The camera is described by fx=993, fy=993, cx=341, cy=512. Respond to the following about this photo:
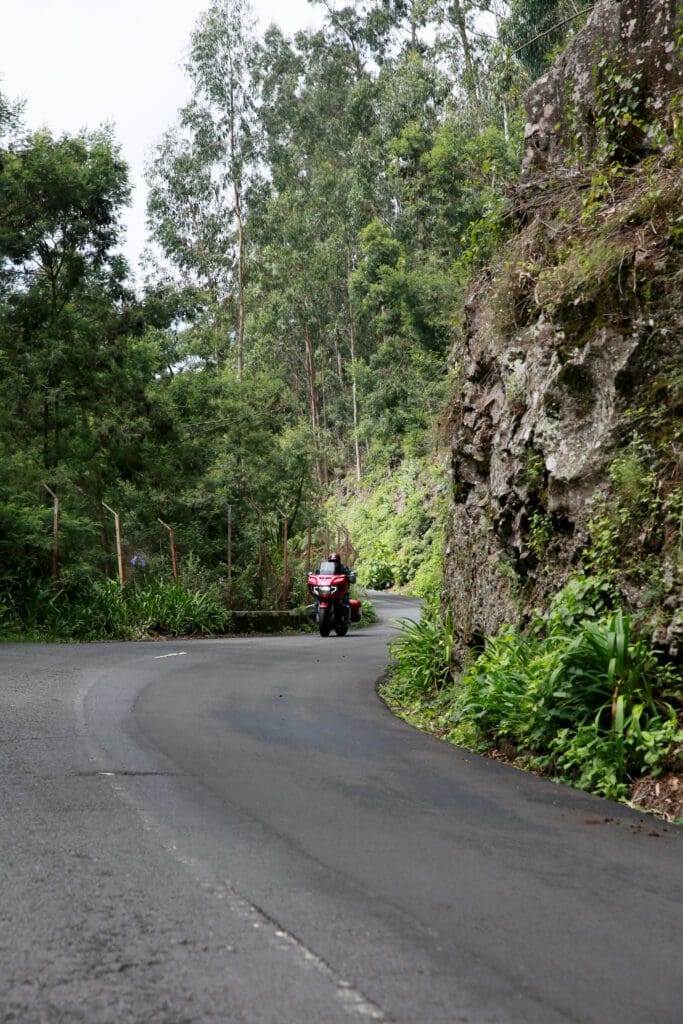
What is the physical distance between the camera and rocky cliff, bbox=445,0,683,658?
841cm

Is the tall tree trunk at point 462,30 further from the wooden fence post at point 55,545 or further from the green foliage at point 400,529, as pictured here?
the wooden fence post at point 55,545

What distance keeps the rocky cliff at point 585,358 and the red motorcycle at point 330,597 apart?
396 inches

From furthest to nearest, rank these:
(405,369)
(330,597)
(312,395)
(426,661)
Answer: (312,395) → (405,369) → (330,597) → (426,661)

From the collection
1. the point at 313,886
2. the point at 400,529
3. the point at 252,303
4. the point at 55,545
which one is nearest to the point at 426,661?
the point at 313,886

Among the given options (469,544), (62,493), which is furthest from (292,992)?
(62,493)

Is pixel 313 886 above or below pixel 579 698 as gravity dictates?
below

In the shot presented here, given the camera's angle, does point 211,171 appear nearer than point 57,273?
No

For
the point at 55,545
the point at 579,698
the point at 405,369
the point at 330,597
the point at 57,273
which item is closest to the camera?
the point at 579,698

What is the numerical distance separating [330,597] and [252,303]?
32592mm

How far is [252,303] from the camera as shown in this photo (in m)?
52.0

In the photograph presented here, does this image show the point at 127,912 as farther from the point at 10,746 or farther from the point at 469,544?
the point at 469,544

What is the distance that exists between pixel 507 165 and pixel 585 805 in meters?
28.6

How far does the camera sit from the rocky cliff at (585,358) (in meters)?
8.41

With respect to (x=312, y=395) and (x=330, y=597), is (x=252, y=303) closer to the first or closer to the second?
(x=312, y=395)
